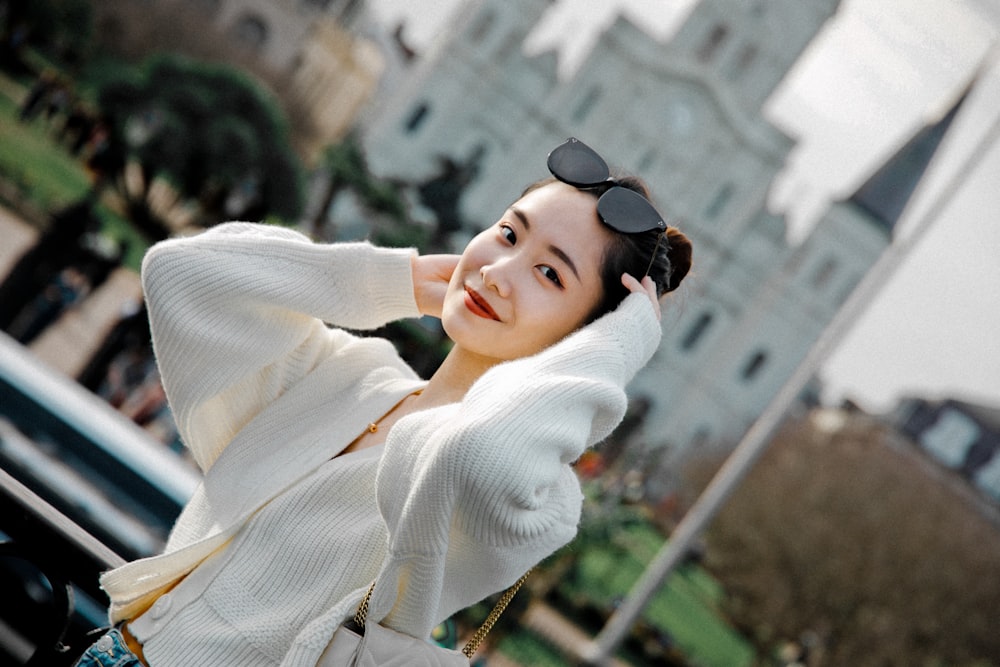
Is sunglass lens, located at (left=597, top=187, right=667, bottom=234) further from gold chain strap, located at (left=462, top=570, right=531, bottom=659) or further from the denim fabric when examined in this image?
the denim fabric

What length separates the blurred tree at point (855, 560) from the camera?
18250mm

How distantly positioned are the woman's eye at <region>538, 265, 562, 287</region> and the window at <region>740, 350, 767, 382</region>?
109ft

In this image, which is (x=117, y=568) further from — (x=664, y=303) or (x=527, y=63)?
(x=527, y=63)

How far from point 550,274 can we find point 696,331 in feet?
→ 104

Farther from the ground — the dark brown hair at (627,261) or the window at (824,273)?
the dark brown hair at (627,261)

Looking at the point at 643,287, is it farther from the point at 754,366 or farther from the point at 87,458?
the point at 754,366

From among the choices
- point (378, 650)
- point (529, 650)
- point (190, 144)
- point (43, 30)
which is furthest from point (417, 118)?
point (378, 650)

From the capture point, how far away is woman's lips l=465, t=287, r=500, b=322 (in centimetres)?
168

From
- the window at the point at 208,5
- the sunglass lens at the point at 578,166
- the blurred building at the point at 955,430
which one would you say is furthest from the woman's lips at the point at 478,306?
the blurred building at the point at 955,430

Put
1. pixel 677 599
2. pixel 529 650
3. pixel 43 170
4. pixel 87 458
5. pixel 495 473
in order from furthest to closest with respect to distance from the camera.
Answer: pixel 677 599 → pixel 43 170 → pixel 529 650 → pixel 87 458 → pixel 495 473

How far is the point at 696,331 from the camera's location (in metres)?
32.6

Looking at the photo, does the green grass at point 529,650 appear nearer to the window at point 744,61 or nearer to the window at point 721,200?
the window at point 721,200

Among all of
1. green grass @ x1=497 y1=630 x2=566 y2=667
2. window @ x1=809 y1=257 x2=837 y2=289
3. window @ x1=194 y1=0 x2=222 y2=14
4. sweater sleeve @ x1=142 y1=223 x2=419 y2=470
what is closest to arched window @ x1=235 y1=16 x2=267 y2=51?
window @ x1=194 y1=0 x2=222 y2=14

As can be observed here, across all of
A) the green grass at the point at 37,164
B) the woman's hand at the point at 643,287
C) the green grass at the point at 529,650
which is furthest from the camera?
the green grass at the point at 37,164
